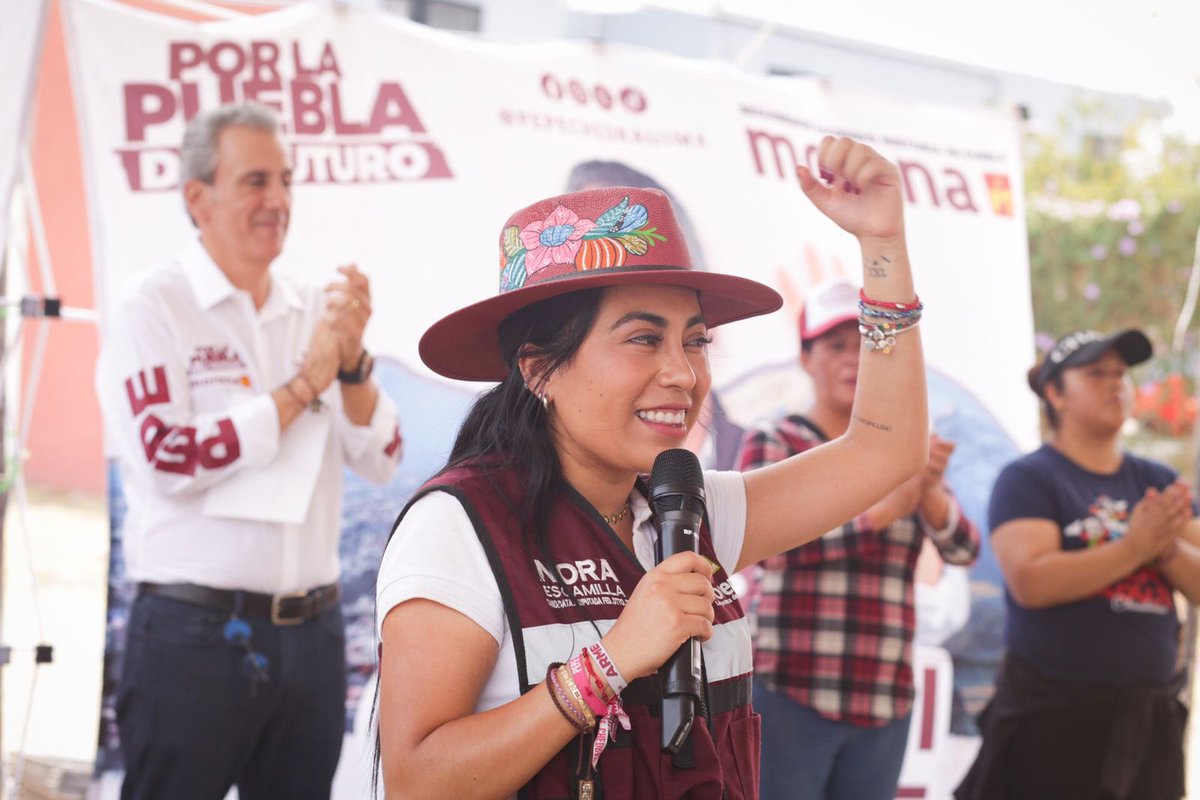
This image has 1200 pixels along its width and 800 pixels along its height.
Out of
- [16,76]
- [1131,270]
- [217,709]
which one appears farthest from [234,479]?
[1131,270]

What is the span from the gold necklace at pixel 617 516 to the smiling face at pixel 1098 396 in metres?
2.41

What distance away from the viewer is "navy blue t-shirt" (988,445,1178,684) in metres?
3.48

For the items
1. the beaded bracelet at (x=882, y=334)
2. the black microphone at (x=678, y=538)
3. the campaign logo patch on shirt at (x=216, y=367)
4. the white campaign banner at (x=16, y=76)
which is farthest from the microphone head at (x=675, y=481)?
the white campaign banner at (x=16, y=76)

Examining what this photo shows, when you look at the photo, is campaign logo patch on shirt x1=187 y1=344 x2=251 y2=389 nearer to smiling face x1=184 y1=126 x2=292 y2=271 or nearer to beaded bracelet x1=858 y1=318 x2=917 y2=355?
smiling face x1=184 y1=126 x2=292 y2=271

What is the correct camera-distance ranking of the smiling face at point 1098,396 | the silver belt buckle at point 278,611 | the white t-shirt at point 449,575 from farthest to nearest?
the smiling face at point 1098,396 < the silver belt buckle at point 278,611 < the white t-shirt at point 449,575

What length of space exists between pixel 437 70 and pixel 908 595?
2.34 meters

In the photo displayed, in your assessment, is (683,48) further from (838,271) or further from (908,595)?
(908,595)

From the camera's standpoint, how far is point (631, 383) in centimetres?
161

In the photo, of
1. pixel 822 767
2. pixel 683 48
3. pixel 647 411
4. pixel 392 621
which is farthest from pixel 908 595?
pixel 683 48

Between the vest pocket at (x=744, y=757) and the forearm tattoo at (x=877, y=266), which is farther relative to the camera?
the forearm tattoo at (x=877, y=266)

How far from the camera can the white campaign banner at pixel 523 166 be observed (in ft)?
11.5

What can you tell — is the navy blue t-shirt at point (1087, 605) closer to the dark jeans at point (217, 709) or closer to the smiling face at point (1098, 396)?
the smiling face at point (1098, 396)

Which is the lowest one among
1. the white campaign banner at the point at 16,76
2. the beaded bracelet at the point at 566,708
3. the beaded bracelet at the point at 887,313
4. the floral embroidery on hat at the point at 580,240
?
the beaded bracelet at the point at 566,708

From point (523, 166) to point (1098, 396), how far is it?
6.86 ft
